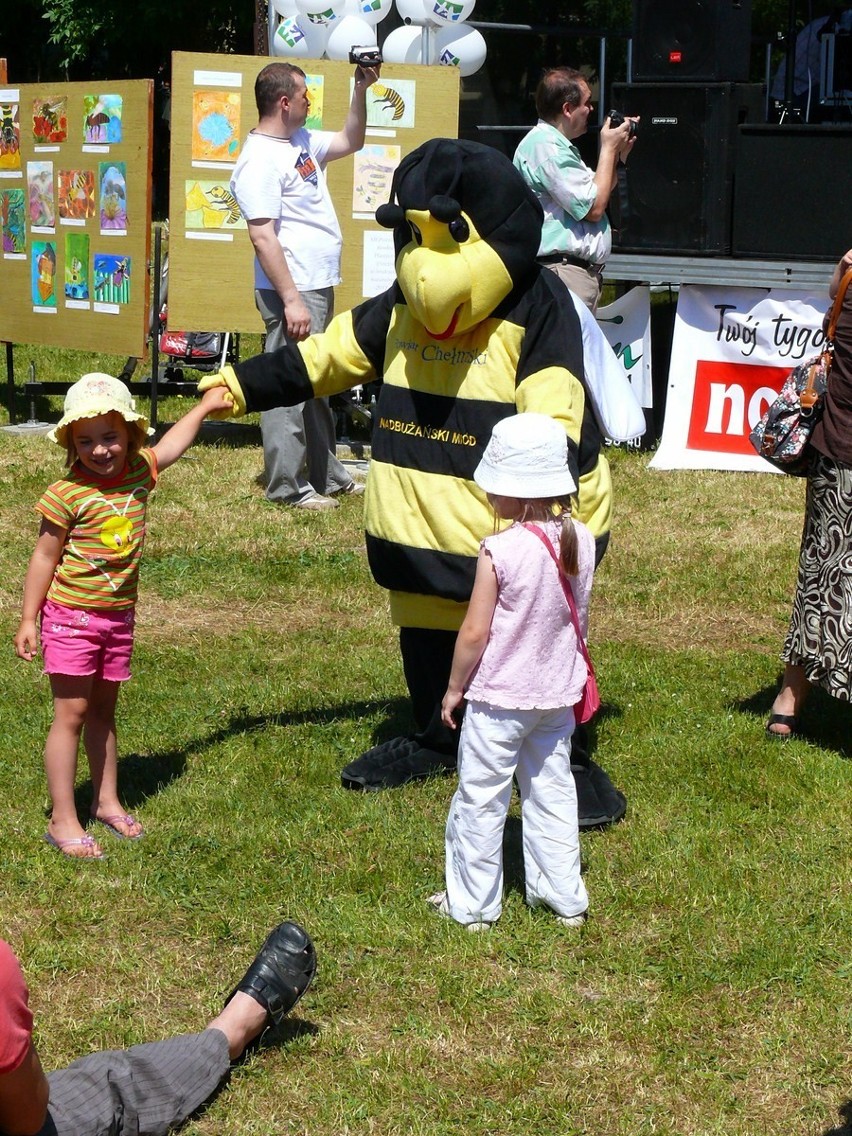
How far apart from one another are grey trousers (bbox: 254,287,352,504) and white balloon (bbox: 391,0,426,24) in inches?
136

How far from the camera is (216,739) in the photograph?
17.1ft

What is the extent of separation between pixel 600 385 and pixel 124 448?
1.44 meters

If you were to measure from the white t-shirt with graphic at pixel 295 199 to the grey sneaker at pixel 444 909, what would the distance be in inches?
189

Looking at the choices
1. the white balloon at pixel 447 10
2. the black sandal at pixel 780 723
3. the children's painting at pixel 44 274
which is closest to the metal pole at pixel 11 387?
the children's painting at pixel 44 274

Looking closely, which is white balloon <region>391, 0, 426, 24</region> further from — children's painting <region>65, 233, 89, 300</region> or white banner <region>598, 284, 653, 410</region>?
children's painting <region>65, 233, 89, 300</region>

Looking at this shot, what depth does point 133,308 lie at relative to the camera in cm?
944

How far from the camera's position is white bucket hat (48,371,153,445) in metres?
4.01

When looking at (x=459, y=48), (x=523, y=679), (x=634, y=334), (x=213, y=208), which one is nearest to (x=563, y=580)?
(x=523, y=679)

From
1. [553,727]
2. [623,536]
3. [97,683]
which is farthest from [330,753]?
[623,536]

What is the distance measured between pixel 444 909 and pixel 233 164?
260 inches

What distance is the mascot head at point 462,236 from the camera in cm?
411

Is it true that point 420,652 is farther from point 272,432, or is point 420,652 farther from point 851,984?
point 272,432

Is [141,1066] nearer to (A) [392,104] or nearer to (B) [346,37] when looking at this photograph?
(A) [392,104]

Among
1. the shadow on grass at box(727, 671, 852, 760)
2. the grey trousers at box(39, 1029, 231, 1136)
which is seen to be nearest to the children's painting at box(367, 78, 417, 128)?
the shadow on grass at box(727, 671, 852, 760)
